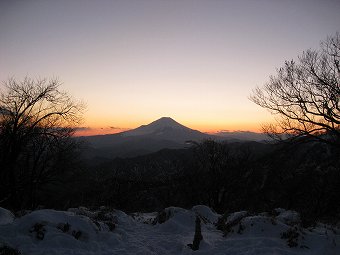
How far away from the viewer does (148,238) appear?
11727 millimetres

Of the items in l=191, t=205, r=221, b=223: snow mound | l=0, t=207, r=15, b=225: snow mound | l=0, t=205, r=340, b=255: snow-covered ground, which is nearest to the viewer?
l=0, t=205, r=340, b=255: snow-covered ground

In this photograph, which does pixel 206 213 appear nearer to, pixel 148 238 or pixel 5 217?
pixel 148 238

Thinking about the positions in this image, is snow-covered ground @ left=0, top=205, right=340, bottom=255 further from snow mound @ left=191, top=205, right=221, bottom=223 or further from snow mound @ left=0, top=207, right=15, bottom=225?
snow mound @ left=191, top=205, right=221, bottom=223

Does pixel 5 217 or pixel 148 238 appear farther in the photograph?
pixel 148 238

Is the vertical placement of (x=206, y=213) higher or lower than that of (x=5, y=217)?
lower

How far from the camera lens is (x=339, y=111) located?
14.2 meters

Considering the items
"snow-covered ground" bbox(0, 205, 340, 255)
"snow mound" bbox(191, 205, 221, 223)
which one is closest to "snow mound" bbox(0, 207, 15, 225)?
"snow-covered ground" bbox(0, 205, 340, 255)

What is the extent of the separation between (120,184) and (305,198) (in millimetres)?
40862

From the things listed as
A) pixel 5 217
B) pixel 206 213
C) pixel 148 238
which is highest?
pixel 5 217

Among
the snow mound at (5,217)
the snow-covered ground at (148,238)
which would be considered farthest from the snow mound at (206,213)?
the snow mound at (5,217)

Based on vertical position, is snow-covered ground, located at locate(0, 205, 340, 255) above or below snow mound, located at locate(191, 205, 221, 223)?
above

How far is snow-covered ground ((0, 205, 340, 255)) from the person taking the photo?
29.4ft

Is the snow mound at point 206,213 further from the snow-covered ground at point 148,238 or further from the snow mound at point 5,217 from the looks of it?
the snow mound at point 5,217

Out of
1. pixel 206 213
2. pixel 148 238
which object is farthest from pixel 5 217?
pixel 206 213
